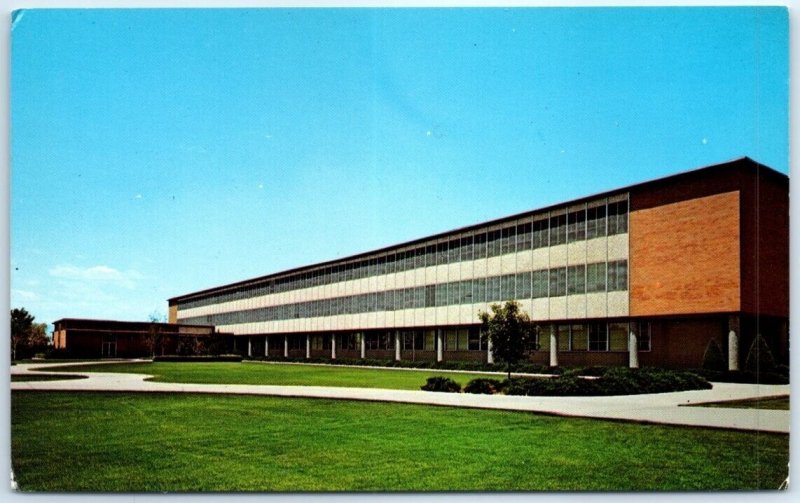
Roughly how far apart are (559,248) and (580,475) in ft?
41.6

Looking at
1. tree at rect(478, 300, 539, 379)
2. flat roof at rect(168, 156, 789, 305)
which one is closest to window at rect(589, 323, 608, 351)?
tree at rect(478, 300, 539, 379)

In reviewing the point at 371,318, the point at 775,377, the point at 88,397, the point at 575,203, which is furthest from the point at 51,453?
the point at 371,318

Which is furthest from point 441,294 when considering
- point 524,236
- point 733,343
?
point 733,343

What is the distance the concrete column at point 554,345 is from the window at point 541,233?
2.69m

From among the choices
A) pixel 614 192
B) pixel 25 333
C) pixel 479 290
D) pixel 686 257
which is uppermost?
pixel 614 192

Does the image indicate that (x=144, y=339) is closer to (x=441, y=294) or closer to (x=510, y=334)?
(x=441, y=294)

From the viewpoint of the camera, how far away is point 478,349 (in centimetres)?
2458

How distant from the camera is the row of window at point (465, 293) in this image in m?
22.9

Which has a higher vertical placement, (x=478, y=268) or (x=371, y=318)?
(x=478, y=268)

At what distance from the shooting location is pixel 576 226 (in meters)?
22.2

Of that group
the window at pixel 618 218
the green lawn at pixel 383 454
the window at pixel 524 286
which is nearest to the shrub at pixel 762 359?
the green lawn at pixel 383 454

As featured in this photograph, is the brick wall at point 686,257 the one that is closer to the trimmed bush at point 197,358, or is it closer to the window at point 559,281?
the window at point 559,281

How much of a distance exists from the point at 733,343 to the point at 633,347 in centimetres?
382

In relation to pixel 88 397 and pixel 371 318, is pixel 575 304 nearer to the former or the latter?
pixel 371 318
